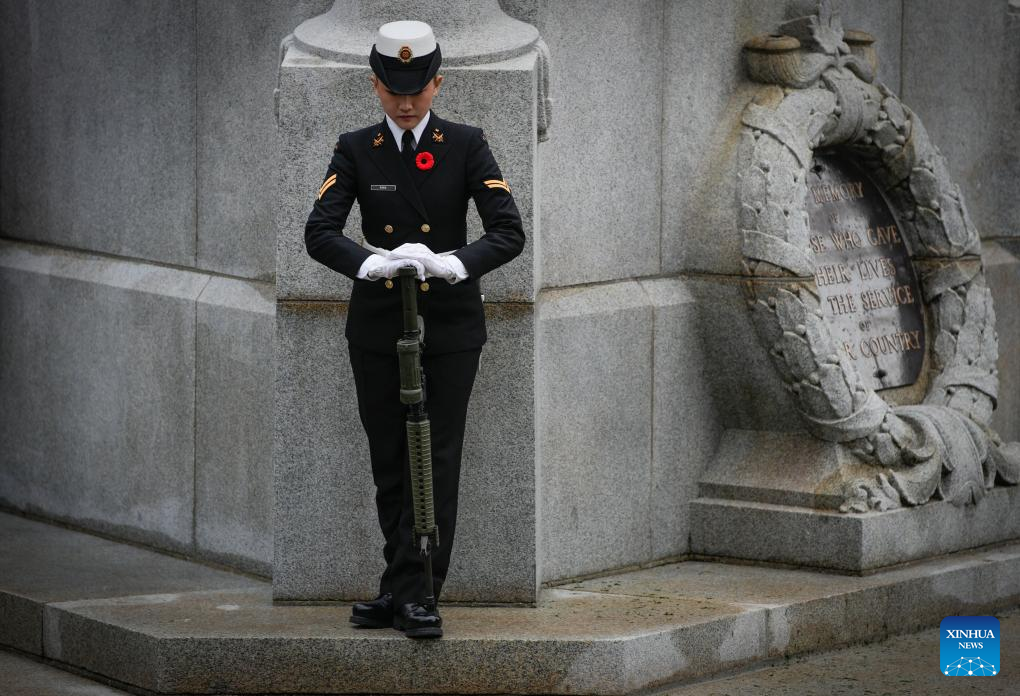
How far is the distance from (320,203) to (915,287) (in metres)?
3.75

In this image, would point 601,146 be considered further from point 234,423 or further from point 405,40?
point 234,423

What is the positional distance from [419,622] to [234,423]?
69.2 inches

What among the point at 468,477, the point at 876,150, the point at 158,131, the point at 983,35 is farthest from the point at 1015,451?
the point at 158,131

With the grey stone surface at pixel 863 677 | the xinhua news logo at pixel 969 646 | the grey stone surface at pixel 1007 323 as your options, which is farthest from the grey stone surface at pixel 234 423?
the grey stone surface at pixel 1007 323

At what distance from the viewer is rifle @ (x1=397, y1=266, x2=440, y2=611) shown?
23.1ft

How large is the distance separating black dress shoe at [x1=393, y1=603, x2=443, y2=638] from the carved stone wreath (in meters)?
2.20

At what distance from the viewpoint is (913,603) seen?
8648 mm

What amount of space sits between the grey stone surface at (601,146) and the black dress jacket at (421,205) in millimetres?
1107

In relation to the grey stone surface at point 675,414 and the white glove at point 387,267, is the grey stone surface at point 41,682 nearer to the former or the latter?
the white glove at point 387,267

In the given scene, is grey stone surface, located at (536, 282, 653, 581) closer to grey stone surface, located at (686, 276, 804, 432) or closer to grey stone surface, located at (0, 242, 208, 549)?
grey stone surface, located at (686, 276, 804, 432)

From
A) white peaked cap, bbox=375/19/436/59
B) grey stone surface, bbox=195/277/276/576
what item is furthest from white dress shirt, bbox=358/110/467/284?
grey stone surface, bbox=195/277/276/576

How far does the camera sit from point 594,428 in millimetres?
8680

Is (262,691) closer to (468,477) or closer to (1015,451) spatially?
(468,477)

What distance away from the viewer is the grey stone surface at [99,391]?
9.14m
